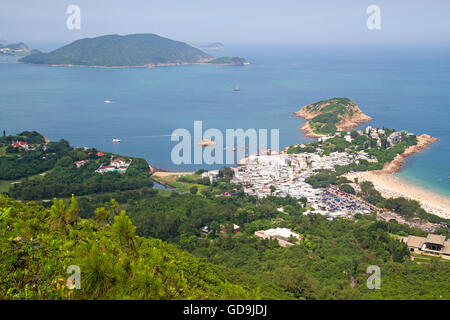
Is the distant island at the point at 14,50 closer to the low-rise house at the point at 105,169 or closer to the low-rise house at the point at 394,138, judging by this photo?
the low-rise house at the point at 105,169

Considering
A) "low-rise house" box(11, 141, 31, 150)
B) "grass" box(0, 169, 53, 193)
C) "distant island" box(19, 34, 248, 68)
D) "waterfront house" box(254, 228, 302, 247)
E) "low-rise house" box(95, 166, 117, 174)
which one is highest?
"distant island" box(19, 34, 248, 68)

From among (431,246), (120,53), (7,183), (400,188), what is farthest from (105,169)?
(120,53)

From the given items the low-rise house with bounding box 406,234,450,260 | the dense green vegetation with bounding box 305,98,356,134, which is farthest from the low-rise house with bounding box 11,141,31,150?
the low-rise house with bounding box 406,234,450,260

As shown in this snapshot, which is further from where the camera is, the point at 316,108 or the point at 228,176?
the point at 316,108

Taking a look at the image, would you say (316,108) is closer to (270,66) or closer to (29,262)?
(29,262)

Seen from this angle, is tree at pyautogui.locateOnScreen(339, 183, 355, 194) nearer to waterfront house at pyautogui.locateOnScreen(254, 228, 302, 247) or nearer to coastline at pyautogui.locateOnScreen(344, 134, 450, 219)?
coastline at pyautogui.locateOnScreen(344, 134, 450, 219)

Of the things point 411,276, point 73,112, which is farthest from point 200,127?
point 411,276

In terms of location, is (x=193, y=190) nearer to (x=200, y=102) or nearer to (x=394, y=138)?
(x=394, y=138)
